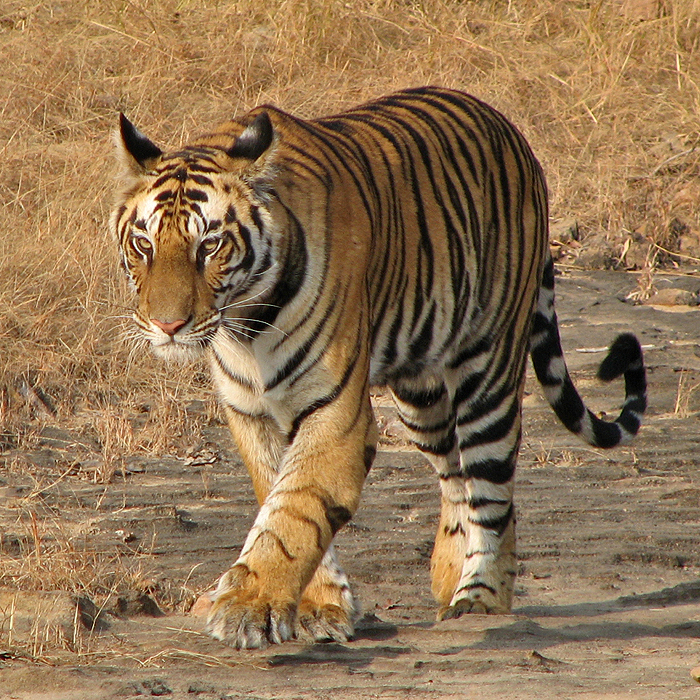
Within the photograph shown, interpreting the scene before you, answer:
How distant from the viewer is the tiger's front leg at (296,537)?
2.80m

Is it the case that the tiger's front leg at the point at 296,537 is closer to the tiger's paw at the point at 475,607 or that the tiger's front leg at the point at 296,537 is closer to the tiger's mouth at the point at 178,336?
the tiger's mouth at the point at 178,336

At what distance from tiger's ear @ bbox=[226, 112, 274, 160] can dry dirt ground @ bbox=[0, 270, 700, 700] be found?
1.28 meters

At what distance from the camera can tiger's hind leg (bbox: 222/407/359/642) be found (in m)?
3.39

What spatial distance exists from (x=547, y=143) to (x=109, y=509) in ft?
16.9

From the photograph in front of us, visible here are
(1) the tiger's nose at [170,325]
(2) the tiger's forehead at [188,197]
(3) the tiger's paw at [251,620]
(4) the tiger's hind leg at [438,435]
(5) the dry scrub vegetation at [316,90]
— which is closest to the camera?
(3) the tiger's paw at [251,620]

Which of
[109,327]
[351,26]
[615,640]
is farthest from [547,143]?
[615,640]

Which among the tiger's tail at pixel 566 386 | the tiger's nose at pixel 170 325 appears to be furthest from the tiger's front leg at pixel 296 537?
the tiger's tail at pixel 566 386

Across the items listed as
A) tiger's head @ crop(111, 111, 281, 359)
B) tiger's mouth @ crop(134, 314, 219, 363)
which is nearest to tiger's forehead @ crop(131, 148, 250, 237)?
tiger's head @ crop(111, 111, 281, 359)

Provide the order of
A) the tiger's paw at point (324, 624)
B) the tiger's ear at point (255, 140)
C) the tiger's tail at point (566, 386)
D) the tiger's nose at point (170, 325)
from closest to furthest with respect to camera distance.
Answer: the tiger's nose at point (170, 325), the tiger's ear at point (255, 140), the tiger's paw at point (324, 624), the tiger's tail at point (566, 386)

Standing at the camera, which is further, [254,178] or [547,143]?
[547,143]

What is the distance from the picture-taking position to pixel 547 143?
8.68 meters

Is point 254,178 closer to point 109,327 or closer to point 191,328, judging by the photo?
point 191,328

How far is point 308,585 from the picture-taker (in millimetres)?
3395

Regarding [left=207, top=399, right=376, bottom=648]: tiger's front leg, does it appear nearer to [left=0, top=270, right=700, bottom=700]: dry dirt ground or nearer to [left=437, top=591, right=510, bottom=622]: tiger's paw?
[left=0, top=270, right=700, bottom=700]: dry dirt ground
